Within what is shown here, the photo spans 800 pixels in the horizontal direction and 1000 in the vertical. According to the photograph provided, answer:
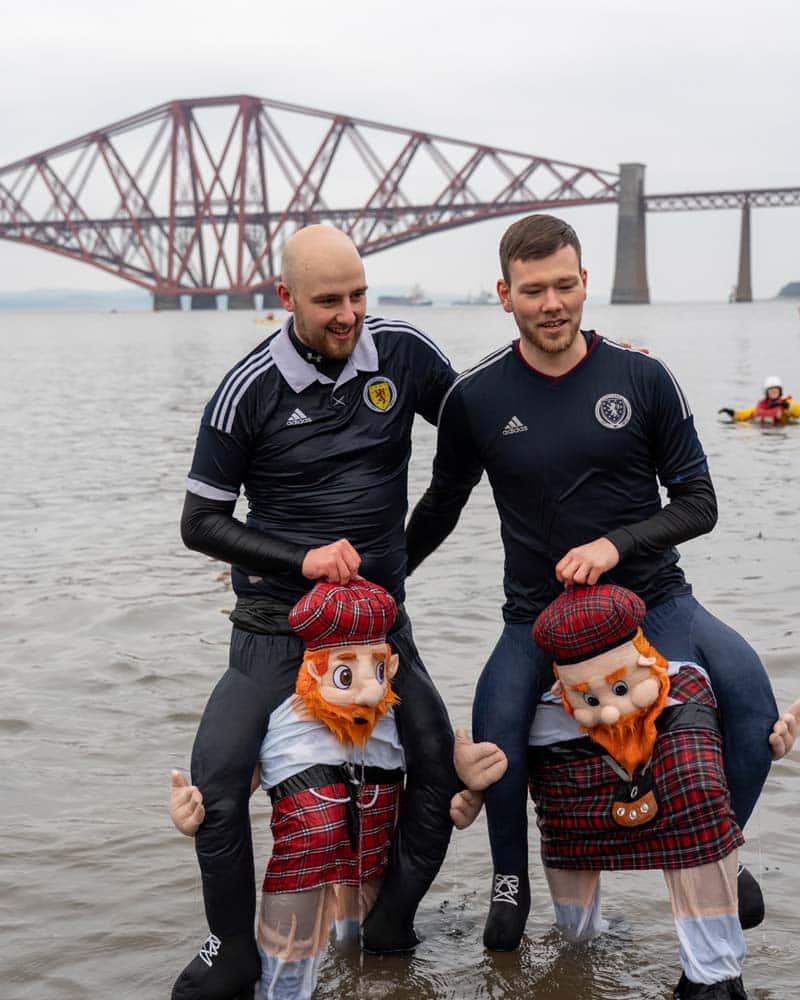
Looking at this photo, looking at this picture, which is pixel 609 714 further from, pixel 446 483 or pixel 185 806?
pixel 185 806

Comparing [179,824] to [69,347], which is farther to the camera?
[69,347]

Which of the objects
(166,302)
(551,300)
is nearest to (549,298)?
(551,300)

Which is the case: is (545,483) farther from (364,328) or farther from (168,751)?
(168,751)

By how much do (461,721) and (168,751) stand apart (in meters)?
1.40

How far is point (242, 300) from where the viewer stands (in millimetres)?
130250

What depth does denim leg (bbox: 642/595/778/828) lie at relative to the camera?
12.8 feet

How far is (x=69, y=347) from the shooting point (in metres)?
61.3

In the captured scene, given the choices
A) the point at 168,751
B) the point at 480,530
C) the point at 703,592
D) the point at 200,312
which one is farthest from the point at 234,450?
the point at 200,312

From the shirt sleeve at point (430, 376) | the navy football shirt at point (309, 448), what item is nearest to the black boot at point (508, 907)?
the navy football shirt at point (309, 448)

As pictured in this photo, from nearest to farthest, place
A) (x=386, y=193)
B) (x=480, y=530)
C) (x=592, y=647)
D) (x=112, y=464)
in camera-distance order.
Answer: (x=592, y=647)
(x=480, y=530)
(x=112, y=464)
(x=386, y=193)

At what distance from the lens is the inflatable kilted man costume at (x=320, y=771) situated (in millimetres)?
3822

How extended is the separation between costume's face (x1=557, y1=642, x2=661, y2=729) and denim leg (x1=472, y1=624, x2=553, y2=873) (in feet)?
0.76

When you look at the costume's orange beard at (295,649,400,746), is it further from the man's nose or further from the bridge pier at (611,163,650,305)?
the bridge pier at (611,163,650,305)

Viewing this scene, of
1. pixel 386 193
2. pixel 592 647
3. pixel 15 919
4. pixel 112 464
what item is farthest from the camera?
pixel 386 193
